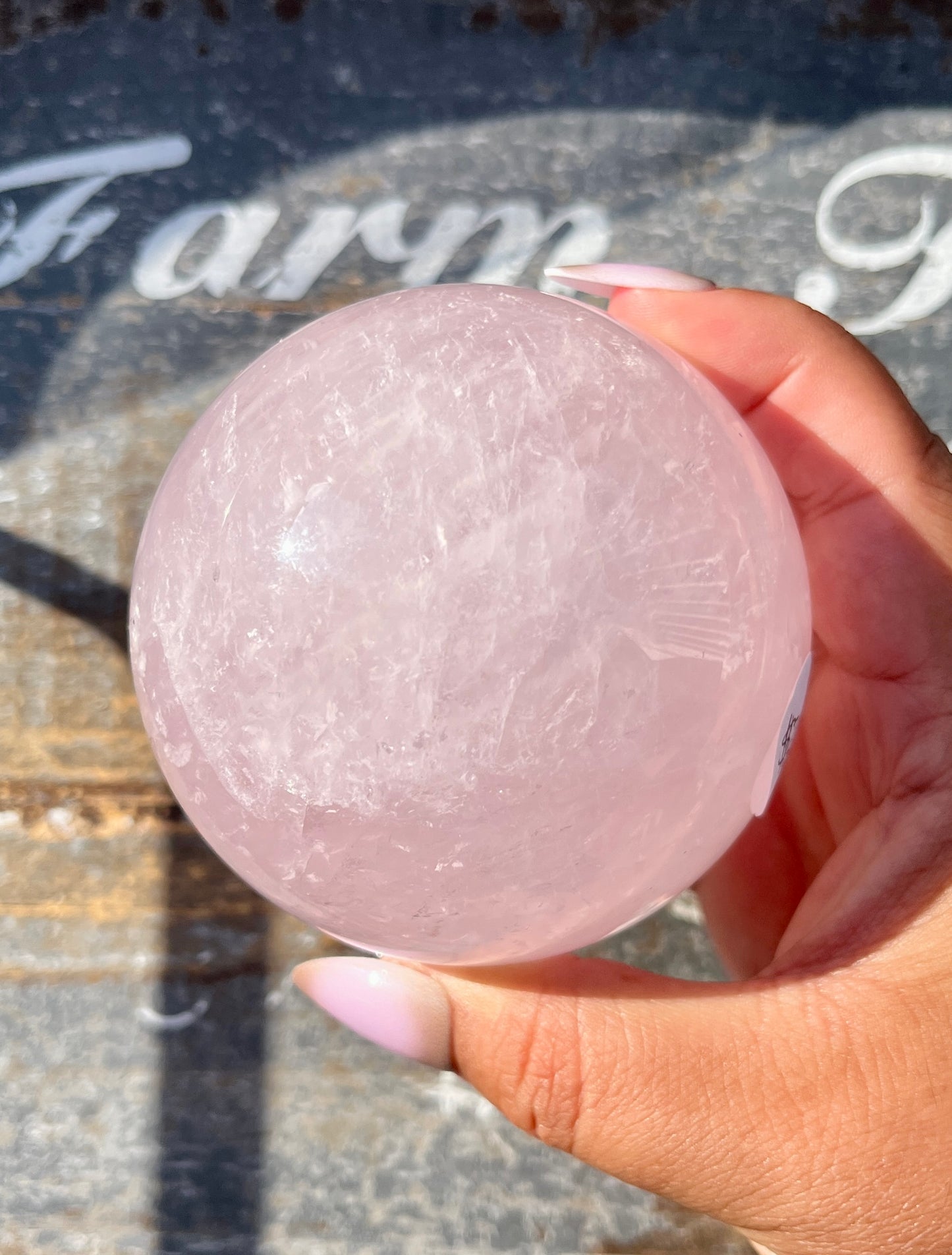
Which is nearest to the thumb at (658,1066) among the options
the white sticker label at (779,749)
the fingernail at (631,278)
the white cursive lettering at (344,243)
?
the white sticker label at (779,749)

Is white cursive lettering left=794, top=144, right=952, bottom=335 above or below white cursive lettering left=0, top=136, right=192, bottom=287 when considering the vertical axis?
below

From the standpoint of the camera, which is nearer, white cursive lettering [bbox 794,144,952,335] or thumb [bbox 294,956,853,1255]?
thumb [bbox 294,956,853,1255]

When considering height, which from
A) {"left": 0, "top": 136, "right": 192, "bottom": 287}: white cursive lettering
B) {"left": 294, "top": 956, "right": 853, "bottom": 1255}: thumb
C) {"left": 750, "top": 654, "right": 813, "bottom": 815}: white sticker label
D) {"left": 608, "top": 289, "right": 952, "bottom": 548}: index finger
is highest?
{"left": 0, "top": 136, "right": 192, "bottom": 287}: white cursive lettering

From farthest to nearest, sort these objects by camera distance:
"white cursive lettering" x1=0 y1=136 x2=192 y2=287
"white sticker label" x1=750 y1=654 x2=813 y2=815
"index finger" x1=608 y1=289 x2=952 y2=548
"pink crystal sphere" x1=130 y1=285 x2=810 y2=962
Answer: "white cursive lettering" x1=0 y1=136 x2=192 y2=287, "index finger" x1=608 y1=289 x2=952 y2=548, "white sticker label" x1=750 y1=654 x2=813 y2=815, "pink crystal sphere" x1=130 y1=285 x2=810 y2=962

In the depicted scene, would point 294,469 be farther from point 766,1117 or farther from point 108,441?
point 108,441

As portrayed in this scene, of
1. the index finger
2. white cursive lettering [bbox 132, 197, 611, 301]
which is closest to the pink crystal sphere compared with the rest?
the index finger

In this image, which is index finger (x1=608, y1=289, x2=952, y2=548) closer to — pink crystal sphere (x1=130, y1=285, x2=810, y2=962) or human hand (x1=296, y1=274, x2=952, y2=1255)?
human hand (x1=296, y1=274, x2=952, y2=1255)

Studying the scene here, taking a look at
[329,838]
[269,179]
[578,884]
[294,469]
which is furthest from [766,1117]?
[269,179]

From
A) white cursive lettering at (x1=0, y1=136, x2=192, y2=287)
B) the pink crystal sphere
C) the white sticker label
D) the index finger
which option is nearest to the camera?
the pink crystal sphere

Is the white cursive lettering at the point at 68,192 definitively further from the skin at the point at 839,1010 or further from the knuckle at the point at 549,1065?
the knuckle at the point at 549,1065
